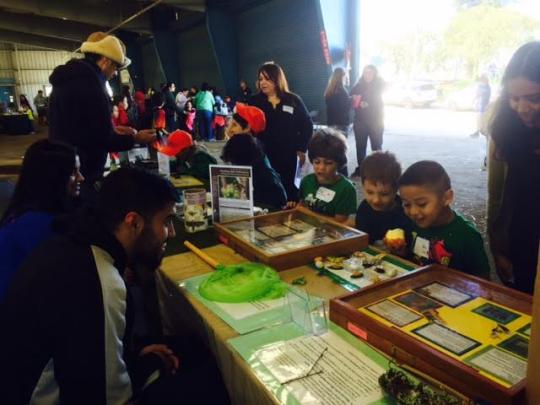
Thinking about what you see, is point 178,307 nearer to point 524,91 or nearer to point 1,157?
point 524,91

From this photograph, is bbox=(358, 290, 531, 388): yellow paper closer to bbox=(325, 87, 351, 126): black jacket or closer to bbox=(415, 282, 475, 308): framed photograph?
bbox=(415, 282, 475, 308): framed photograph

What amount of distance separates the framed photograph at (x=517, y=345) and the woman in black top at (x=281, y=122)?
231 centimetres

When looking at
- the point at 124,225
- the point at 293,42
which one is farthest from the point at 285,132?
the point at 293,42

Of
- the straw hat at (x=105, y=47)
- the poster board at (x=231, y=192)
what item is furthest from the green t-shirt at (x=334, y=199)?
the straw hat at (x=105, y=47)

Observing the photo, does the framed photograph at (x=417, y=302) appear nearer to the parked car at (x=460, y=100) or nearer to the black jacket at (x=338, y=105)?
the black jacket at (x=338, y=105)

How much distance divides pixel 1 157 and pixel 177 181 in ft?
20.8

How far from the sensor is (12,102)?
74.2 ft

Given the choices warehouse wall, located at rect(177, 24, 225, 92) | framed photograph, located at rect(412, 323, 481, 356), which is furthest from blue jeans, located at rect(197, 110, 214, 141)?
framed photograph, located at rect(412, 323, 481, 356)

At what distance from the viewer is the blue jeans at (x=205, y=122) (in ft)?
33.3

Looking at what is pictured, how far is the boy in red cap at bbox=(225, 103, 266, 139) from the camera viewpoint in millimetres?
2990

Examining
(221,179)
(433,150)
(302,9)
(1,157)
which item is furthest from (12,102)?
(221,179)

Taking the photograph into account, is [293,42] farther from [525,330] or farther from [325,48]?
[525,330]

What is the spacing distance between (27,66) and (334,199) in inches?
1098

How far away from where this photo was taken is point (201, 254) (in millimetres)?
1614
